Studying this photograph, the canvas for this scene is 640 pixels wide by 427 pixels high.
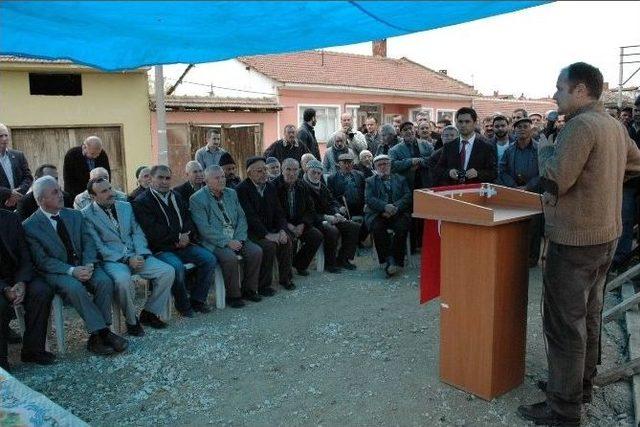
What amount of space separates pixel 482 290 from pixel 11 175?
18.3ft

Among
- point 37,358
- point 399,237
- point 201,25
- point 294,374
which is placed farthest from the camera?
point 399,237

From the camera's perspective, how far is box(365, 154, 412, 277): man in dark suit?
268 inches

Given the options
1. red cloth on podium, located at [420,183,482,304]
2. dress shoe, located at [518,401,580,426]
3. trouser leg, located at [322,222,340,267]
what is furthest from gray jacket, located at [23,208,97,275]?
dress shoe, located at [518,401,580,426]

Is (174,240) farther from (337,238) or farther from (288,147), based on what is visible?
(288,147)

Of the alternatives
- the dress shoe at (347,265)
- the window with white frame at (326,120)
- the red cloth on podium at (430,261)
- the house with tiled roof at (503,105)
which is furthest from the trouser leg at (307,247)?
the house with tiled roof at (503,105)

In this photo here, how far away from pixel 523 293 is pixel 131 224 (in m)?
3.76

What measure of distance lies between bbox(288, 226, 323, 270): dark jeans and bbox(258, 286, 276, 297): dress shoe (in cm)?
88

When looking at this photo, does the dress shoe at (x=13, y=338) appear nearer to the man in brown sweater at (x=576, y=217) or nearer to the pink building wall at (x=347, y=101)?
the man in brown sweater at (x=576, y=217)

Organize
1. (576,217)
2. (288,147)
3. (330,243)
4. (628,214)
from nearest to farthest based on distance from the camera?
(576,217), (628,214), (330,243), (288,147)

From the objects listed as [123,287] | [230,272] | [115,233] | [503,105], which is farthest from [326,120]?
[123,287]

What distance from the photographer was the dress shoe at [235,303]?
561cm

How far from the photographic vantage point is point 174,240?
18.0 feet

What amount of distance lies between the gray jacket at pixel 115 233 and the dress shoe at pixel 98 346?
0.78 metres

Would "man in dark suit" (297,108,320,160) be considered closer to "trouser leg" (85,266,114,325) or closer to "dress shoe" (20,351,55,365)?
"trouser leg" (85,266,114,325)
